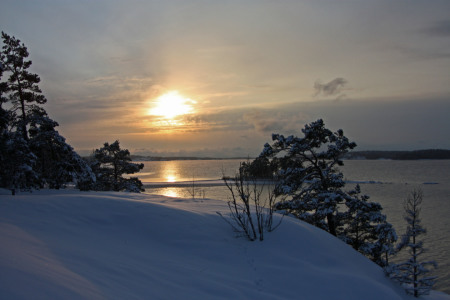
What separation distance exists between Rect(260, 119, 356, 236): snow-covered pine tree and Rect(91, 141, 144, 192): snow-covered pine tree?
15728 mm

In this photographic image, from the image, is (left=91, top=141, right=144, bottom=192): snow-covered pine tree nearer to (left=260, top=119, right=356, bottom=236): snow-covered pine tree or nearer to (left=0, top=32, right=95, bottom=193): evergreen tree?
(left=0, top=32, right=95, bottom=193): evergreen tree

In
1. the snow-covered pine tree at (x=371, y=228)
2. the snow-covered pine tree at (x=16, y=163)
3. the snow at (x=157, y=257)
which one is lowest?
the snow-covered pine tree at (x=371, y=228)

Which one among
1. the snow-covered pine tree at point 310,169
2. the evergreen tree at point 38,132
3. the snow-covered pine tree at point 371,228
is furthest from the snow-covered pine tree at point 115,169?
the snow-covered pine tree at point 371,228

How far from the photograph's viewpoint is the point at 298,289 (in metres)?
7.72

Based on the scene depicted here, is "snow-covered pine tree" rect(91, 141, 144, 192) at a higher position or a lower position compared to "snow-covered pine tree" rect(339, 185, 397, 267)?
higher

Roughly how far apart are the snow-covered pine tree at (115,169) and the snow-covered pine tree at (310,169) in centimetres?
1573

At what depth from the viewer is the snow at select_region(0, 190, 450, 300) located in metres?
5.24

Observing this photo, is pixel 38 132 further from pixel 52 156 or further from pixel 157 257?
pixel 157 257

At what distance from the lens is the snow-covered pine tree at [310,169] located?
17.3 metres

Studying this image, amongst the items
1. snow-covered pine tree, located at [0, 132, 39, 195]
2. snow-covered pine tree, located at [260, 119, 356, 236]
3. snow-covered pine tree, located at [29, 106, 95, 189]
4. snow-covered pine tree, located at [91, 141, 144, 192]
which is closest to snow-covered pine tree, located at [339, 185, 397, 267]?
snow-covered pine tree, located at [260, 119, 356, 236]

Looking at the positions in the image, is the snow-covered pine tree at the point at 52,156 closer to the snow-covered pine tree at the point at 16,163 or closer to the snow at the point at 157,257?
the snow-covered pine tree at the point at 16,163

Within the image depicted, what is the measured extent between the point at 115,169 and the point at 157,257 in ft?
73.9

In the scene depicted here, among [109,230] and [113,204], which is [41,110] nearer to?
[113,204]

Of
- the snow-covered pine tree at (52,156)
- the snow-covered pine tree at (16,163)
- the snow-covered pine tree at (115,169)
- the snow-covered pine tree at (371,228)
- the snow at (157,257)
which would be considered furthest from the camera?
the snow-covered pine tree at (115,169)
